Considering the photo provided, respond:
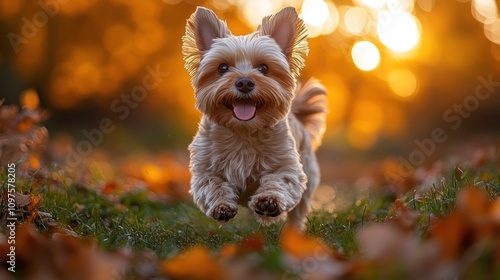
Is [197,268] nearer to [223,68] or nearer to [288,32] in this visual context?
[223,68]

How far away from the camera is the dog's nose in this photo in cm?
448

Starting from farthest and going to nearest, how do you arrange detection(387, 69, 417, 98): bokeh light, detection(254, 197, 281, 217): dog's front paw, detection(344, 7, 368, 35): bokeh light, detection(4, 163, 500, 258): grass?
detection(387, 69, 417, 98): bokeh light → detection(344, 7, 368, 35): bokeh light → detection(254, 197, 281, 217): dog's front paw → detection(4, 163, 500, 258): grass

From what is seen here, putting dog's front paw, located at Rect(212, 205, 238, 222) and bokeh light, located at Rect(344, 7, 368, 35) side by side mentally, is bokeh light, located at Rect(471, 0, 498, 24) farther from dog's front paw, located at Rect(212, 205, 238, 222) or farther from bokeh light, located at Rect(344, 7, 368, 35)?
dog's front paw, located at Rect(212, 205, 238, 222)

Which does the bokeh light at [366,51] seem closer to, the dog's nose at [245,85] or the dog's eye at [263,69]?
the dog's eye at [263,69]

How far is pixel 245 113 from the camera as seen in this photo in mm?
Result: 4652

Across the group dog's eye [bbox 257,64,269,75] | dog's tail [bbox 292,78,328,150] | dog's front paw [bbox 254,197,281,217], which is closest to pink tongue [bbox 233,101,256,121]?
dog's eye [bbox 257,64,269,75]

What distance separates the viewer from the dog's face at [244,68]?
4574 millimetres

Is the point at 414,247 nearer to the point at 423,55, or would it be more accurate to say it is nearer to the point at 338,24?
the point at 338,24

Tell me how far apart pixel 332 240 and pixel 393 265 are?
171cm

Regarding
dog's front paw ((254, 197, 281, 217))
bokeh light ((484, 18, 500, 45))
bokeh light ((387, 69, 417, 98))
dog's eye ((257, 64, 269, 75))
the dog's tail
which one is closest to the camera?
dog's front paw ((254, 197, 281, 217))

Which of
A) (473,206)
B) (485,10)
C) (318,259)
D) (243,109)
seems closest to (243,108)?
(243,109)

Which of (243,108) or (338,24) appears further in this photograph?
(338,24)

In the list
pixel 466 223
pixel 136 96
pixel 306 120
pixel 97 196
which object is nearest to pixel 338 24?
pixel 136 96

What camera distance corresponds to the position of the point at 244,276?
219cm
